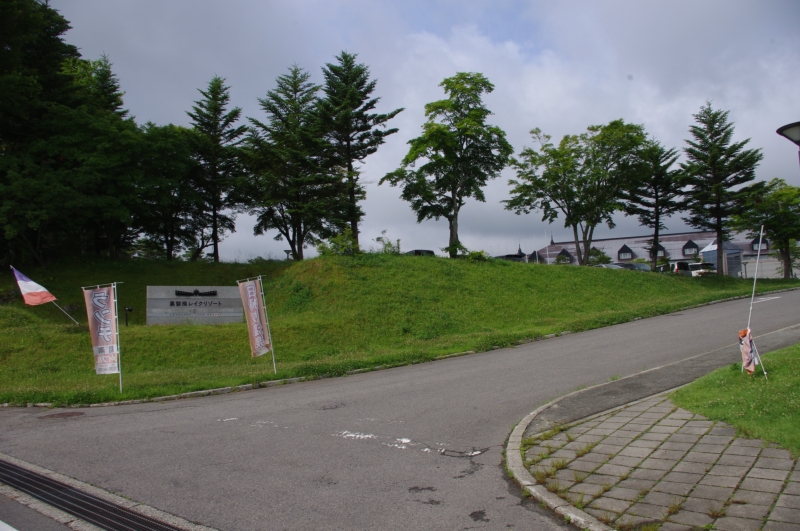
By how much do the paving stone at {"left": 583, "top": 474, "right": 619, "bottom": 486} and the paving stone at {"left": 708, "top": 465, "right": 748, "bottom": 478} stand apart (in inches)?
33.8

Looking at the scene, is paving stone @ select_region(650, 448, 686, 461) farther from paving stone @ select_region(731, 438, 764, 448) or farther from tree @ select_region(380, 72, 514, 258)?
tree @ select_region(380, 72, 514, 258)

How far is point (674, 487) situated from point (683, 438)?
1357 mm

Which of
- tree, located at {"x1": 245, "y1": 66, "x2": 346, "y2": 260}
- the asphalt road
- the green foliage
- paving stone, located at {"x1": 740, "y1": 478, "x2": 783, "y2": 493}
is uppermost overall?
tree, located at {"x1": 245, "y1": 66, "x2": 346, "y2": 260}

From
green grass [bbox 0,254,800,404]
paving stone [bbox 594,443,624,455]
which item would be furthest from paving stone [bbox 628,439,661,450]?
green grass [bbox 0,254,800,404]

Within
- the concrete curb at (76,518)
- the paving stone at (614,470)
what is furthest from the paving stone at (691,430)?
the concrete curb at (76,518)

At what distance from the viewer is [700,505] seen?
4129 mm

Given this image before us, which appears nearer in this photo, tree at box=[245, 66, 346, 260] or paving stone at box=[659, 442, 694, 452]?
paving stone at box=[659, 442, 694, 452]

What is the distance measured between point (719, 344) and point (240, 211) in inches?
1264

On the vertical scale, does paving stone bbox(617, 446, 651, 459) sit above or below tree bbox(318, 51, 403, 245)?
below

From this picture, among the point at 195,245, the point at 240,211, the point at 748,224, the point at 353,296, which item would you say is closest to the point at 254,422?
the point at 353,296

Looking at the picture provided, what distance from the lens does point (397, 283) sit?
82.9 feet

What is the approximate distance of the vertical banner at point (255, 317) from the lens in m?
13.7

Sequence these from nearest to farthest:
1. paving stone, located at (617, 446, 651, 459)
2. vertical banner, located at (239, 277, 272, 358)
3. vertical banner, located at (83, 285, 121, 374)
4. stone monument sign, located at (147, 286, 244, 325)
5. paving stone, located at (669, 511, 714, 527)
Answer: paving stone, located at (669, 511, 714, 527) < paving stone, located at (617, 446, 651, 459) < vertical banner, located at (83, 285, 121, 374) < vertical banner, located at (239, 277, 272, 358) < stone monument sign, located at (147, 286, 244, 325)

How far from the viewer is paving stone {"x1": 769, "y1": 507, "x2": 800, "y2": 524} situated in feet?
12.4
